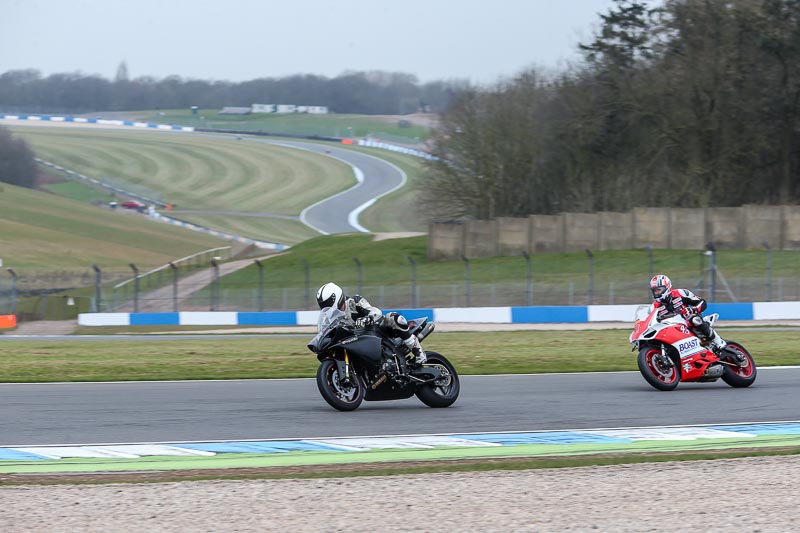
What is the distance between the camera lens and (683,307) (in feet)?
48.5

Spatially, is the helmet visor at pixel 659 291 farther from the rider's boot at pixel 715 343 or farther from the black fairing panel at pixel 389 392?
the black fairing panel at pixel 389 392

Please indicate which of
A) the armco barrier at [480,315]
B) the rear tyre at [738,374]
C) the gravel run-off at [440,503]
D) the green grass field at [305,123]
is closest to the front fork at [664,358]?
the rear tyre at [738,374]

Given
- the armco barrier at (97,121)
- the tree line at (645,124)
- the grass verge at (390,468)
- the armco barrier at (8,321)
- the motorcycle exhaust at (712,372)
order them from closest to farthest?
the grass verge at (390,468) < the motorcycle exhaust at (712,372) < the armco barrier at (8,321) < the tree line at (645,124) < the armco barrier at (97,121)

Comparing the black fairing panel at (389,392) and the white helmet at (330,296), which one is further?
the black fairing panel at (389,392)

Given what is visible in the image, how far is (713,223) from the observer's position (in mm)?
46656

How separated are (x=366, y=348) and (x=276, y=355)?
9911mm

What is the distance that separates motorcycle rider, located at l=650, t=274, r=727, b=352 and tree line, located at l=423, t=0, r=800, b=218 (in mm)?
37965

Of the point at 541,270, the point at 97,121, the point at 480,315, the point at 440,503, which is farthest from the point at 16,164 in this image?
the point at 440,503

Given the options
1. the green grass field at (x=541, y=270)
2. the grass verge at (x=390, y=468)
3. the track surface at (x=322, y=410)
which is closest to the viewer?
the grass verge at (x=390, y=468)

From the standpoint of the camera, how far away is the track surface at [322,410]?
11.0 m

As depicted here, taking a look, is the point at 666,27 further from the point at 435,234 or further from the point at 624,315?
the point at 624,315

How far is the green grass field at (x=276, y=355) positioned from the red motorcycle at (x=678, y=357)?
355cm

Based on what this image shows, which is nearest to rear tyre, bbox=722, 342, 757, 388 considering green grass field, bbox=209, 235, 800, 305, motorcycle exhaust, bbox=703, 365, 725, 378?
motorcycle exhaust, bbox=703, 365, 725, 378

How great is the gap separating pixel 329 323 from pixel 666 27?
153 ft
